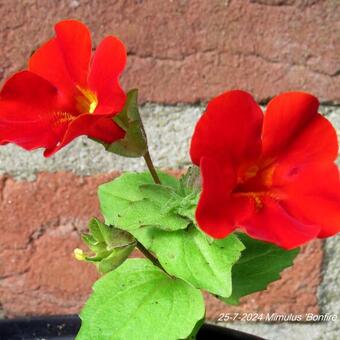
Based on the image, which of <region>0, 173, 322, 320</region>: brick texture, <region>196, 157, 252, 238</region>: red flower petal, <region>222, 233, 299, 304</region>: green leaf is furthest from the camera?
<region>0, 173, 322, 320</region>: brick texture

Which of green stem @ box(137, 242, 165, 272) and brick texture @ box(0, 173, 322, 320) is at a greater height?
green stem @ box(137, 242, 165, 272)

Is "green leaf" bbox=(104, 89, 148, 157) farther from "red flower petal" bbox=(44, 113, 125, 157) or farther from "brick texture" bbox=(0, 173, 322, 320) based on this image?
"brick texture" bbox=(0, 173, 322, 320)

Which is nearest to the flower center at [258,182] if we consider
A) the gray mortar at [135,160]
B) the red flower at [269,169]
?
the red flower at [269,169]

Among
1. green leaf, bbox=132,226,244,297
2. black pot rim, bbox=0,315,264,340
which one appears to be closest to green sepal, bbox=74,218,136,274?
green leaf, bbox=132,226,244,297

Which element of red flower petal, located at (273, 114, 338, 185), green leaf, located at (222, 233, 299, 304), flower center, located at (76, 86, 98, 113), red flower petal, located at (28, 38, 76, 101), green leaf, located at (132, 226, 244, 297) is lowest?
green leaf, located at (222, 233, 299, 304)

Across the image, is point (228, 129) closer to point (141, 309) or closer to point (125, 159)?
point (141, 309)

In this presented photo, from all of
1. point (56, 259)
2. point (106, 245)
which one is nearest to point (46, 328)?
point (56, 259)

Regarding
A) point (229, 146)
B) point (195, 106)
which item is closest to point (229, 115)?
point (229, 146)

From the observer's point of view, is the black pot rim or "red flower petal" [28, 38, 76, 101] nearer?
"red flower petal" [28, 38, 76, 101]
